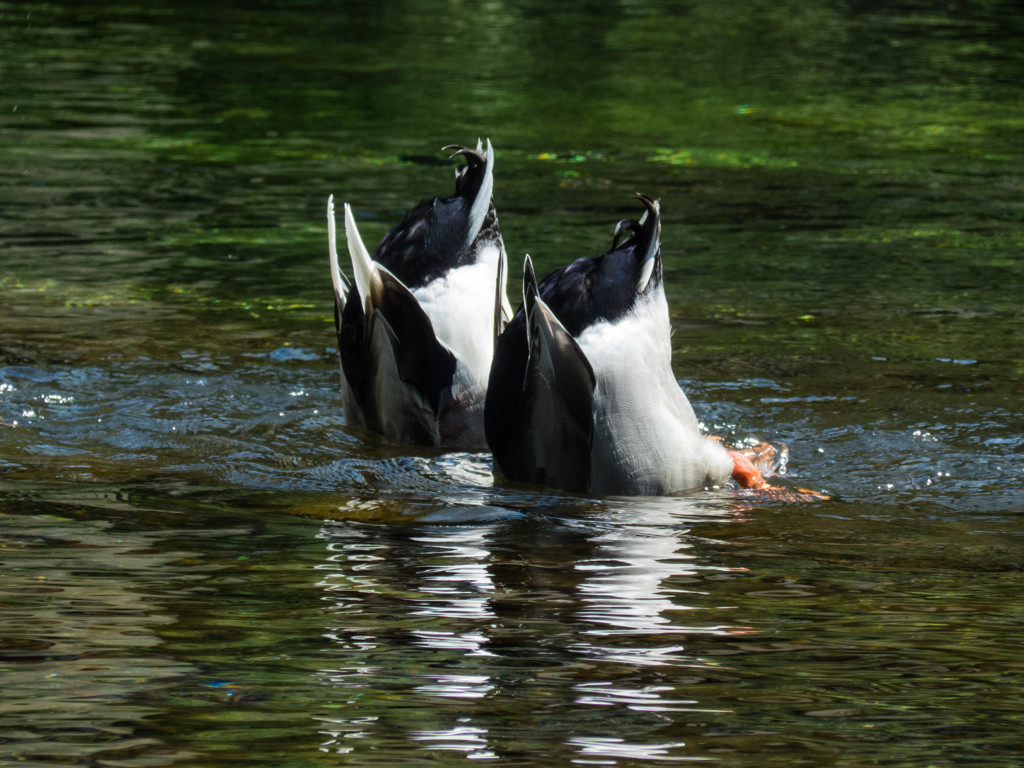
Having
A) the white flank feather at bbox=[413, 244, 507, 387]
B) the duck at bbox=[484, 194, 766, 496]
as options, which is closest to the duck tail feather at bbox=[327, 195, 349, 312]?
the white flank feather at bbox=[413, 244, 507, 387]

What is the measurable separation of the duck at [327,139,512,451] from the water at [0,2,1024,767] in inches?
6.5

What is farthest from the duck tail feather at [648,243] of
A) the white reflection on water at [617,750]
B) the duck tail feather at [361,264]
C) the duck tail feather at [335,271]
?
the white reflection on water at [617,750]

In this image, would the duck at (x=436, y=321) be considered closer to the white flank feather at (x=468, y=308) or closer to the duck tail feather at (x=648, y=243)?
the white flank feather at (x=468, y=308)

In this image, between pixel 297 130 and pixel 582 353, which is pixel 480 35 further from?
pixel 582 353

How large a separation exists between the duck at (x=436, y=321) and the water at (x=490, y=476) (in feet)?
0.54

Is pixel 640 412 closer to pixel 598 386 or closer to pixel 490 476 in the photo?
pixel 598 386

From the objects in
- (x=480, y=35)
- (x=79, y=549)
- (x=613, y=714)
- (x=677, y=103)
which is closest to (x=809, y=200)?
(x=677, y=103)

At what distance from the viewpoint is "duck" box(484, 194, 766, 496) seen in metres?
4.10

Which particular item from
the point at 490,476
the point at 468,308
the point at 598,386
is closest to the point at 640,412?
the point at 598,386

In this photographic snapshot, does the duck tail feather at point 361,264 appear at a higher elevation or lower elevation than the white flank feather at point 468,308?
higher

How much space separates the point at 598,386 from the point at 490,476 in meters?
0.58

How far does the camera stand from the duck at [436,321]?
15.2 ft

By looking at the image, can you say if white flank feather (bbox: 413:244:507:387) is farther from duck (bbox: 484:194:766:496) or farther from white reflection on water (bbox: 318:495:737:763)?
white reflection on water (bbox: 318:495:737:763)

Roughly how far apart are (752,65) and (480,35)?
13.2 ft
